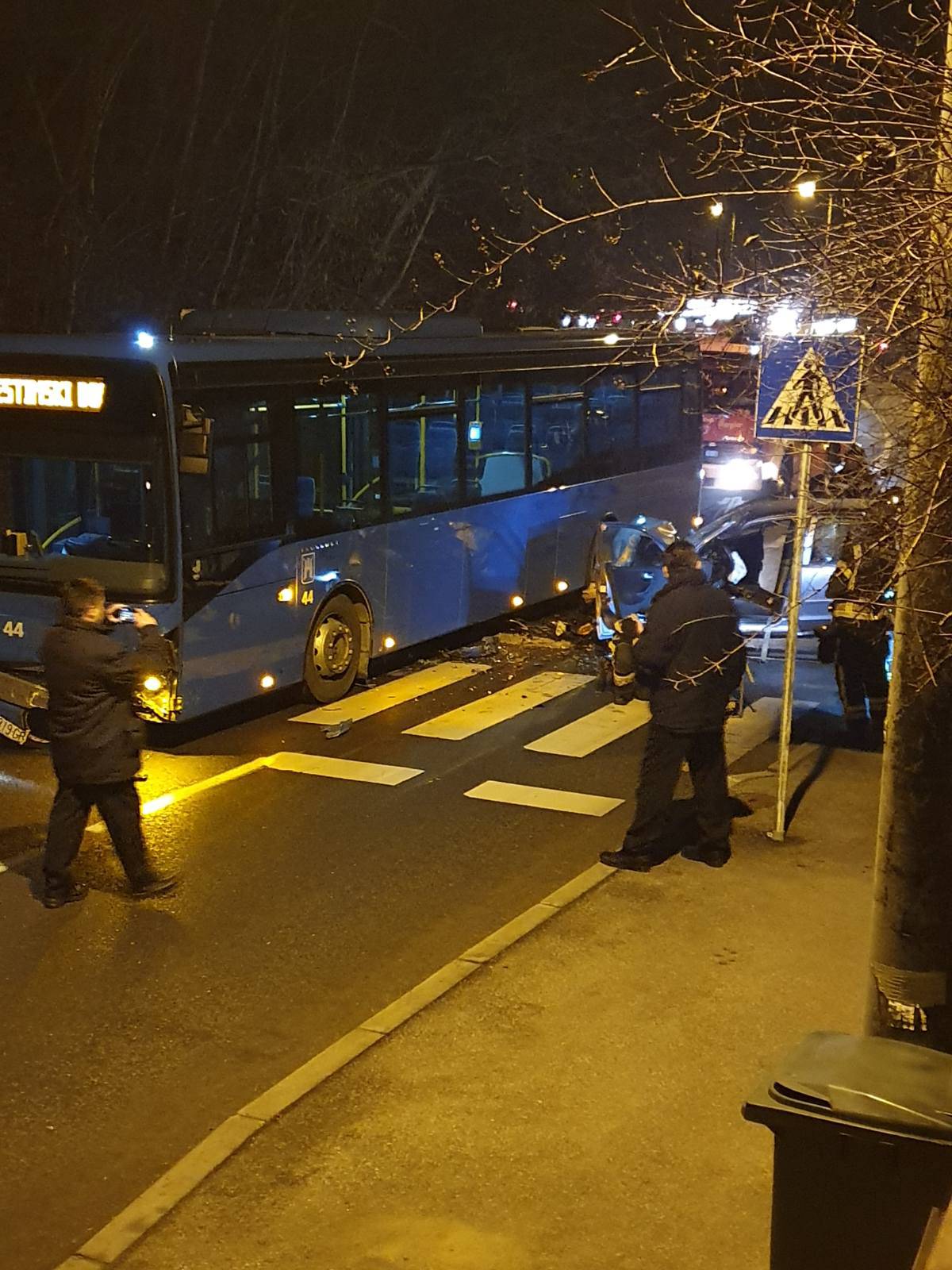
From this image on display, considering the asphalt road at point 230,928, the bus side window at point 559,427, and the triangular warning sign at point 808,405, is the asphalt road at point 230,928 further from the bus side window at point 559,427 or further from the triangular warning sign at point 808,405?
the bus side window at point 559,427

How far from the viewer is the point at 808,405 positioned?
7234mm

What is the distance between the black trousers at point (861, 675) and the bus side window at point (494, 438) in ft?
14.9

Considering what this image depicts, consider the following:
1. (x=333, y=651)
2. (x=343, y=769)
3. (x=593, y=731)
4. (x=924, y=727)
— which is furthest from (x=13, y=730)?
(x=924, y=727)

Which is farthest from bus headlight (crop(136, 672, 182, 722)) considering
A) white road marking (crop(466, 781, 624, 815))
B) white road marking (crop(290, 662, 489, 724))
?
white road marking (crop(466, 781, 624, 815))

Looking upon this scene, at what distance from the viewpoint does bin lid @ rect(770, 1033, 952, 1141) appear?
3439mm

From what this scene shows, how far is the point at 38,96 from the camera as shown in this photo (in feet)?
71.8

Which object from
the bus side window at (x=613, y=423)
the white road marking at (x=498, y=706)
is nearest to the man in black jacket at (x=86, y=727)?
the white road marking at (x=498, y=706)

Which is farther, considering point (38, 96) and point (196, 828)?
point (38, 96)

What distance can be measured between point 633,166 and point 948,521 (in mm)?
22574

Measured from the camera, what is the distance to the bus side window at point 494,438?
1546cm

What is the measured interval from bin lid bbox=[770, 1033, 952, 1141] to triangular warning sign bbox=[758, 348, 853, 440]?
9.44ft

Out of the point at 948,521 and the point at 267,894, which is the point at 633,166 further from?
the point at 948,521

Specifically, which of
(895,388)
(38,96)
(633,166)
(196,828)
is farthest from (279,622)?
(633,166)

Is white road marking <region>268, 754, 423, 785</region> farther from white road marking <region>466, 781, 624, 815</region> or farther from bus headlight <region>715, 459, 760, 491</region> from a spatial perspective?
bus headlight <region>715, 459, 760, 491</region>
